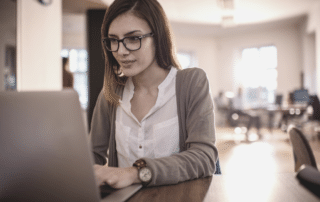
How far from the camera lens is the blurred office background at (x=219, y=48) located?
129 inches

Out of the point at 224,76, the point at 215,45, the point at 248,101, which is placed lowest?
the point at 248,101

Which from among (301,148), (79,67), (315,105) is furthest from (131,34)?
(79,67)

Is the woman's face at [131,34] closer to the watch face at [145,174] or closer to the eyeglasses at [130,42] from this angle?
the eyeglasses at [130,42]

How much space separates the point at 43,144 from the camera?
1.54 ft

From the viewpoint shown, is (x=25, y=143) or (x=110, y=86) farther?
(x=110, y=86)

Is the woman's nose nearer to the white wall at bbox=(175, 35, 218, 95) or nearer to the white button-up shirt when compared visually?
the white button-up shirt

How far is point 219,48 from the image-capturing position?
37.2ft

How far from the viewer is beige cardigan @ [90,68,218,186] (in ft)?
2.59

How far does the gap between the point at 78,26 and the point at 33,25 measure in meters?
6.44

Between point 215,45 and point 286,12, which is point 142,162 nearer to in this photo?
point 286,12

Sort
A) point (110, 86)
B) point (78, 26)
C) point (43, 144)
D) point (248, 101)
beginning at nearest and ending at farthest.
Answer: point (43, 144) < point (110, 86) < point (78, 26) < point (248, 101)

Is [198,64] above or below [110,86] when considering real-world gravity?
above

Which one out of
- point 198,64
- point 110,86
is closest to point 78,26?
point 198,64

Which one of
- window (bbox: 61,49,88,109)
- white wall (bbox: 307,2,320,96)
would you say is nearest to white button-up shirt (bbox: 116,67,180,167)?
white wall (bbox: 307,2,320,96)
